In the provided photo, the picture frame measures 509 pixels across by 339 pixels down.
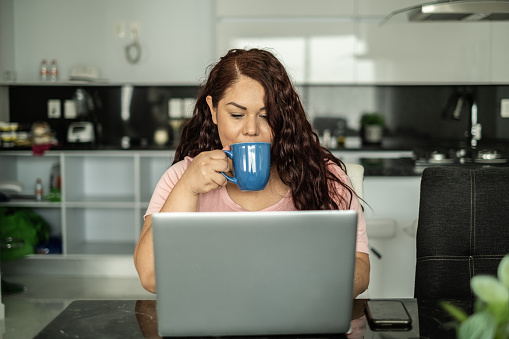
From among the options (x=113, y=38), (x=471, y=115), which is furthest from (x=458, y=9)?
(x=113, y=38)

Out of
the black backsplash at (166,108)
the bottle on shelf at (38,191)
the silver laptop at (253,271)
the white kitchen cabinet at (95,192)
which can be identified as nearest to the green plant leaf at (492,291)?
the silver laptop at (253,271)

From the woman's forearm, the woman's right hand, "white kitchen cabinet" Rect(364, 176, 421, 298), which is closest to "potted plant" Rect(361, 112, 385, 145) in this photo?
"white kitchen cabinet" Rect(364, 176, 421, 298)

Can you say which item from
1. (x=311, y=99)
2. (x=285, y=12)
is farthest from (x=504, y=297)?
(x=311, y=99)

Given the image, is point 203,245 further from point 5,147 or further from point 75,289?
point 5,147

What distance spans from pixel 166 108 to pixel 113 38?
678mm

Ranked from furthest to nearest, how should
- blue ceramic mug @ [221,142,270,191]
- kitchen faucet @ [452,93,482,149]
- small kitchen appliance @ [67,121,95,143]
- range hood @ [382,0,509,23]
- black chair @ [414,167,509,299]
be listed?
kitchen faucet @ [452,93,482,149], small kitchen appliance @ [67,121,95,143], range hood @ [382,0,509,23], black chair @ [414,167,509,299], blue ceramic mug @ [221,142,270,191]

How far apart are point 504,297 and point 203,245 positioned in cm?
41

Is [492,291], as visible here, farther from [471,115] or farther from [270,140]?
[471,115]

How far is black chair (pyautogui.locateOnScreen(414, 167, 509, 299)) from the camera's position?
1.30 m

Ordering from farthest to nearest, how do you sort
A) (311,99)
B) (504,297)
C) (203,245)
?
(311,99) < (203,245) < (504,297)

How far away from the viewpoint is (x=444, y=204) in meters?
1.31

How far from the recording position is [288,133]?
1.42 metres

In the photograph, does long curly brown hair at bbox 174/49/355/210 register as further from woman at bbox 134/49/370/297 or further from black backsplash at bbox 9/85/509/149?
black backsplash at bbox 9/85/509/149

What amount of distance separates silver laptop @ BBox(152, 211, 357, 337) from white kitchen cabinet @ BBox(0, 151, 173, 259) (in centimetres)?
319
